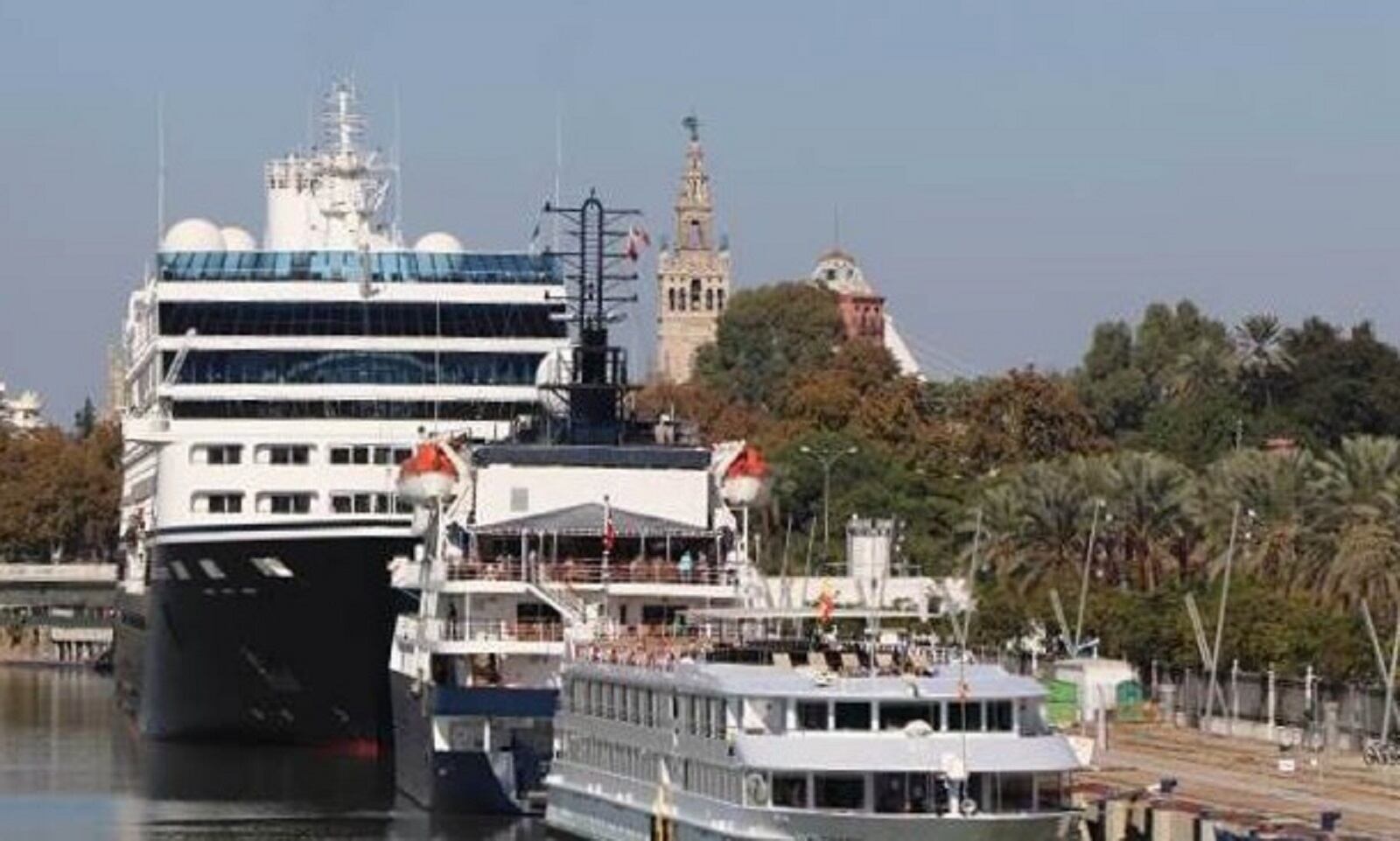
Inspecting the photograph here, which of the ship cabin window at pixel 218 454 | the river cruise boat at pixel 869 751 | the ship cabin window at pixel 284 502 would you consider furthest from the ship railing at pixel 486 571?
the ship cabin window at pixel 218 454

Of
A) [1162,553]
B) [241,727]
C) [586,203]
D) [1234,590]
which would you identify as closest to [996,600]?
[1162,553]

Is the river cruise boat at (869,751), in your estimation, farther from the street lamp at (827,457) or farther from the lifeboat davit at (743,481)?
the street lamp at (827,457)

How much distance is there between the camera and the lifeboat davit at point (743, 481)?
86.2 m

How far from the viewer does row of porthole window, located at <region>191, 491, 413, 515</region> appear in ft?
353

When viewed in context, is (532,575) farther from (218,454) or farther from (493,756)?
(218,454)

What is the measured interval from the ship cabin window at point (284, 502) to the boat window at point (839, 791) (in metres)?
46.1

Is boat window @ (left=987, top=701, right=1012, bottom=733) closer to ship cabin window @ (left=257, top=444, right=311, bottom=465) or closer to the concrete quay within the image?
the concrete quay

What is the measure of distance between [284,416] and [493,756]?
29876mm

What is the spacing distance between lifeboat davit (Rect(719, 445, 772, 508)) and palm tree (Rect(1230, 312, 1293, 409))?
85069 millimetres

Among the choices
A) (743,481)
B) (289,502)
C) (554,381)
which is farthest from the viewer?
(289,502)

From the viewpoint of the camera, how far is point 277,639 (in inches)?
4038

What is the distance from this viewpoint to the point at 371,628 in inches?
3949

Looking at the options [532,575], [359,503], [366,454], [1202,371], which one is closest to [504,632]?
[532,575]

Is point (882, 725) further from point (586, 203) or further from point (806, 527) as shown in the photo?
point (806, 527)
